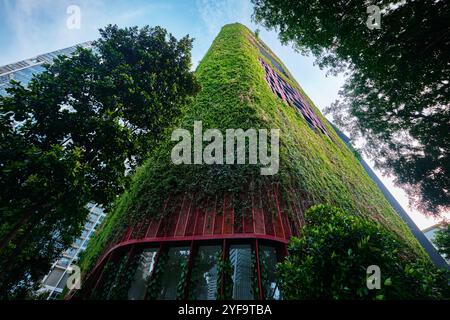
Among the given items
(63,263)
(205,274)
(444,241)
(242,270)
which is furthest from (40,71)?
(444,241)

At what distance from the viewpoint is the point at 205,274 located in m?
4.16

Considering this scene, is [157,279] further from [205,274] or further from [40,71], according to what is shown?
[40,71]

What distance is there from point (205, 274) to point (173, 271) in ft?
2.28

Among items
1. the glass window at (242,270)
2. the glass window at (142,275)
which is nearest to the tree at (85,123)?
the glass window at (142,275)

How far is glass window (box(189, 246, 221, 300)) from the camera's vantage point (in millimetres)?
3957

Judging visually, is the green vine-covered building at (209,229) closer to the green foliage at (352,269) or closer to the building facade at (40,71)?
the green foliage at (352,269)

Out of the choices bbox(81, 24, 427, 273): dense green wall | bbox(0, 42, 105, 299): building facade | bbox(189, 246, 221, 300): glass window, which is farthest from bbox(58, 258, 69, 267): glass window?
bbox(189, 246, 221, 300): glass window

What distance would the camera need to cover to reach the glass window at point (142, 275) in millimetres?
4160

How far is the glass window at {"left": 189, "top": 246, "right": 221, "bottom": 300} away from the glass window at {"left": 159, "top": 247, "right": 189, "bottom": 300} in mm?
278

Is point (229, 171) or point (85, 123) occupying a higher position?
point (229, 171)

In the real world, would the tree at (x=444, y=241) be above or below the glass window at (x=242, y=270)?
above

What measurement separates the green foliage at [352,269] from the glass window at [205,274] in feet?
5.56

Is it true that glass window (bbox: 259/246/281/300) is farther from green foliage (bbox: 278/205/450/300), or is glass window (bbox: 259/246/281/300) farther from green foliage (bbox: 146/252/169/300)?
green foliage (bbox: 146/252/169/300)

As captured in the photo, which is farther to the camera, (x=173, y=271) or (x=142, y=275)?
(x=142, y=275)
